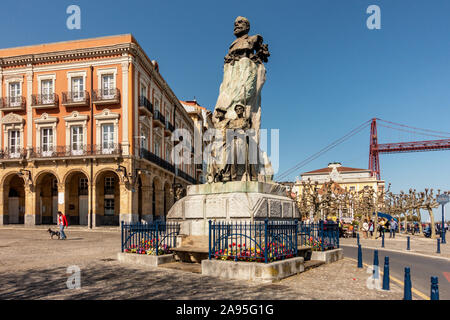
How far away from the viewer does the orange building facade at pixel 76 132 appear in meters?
31.3

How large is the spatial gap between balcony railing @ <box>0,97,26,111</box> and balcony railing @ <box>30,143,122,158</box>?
13.0 feet

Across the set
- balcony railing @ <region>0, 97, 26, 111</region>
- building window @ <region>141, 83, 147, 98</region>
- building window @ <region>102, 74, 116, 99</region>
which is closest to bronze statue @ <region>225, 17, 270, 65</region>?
building window @ <region>102, 74, 116, 99</region>

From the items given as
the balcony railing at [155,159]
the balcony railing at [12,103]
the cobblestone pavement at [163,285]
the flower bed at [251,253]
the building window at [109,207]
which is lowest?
the building window at [109,207]

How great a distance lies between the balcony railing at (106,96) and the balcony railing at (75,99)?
2.17 ft

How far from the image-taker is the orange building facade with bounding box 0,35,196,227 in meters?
31.3

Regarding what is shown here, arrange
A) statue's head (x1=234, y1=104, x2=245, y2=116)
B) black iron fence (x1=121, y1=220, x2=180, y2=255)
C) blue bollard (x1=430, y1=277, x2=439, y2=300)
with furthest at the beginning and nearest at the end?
1. statue's head (x1=234, y1=104, x2=245, y2=116)
2. black iron fence (x1=121, y1=220, x2=180, y2=255)
3. blue bollard (x1=430, y1=277, x2=439, y2=300)

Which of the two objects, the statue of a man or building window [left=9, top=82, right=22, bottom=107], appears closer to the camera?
the statue of a man

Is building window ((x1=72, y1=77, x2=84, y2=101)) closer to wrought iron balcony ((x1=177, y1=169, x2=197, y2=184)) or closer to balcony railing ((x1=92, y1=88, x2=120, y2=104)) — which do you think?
balcony railing ((x1=92, y1=88, x2=120, y2=104))

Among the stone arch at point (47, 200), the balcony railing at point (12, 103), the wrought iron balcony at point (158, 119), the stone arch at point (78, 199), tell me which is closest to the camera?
the balcony railing at point (12, 103)

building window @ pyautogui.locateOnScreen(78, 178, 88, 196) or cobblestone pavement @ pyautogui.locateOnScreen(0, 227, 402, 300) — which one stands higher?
building window @ pyautogui.locateOnScreen(78, 178, 88, 196)

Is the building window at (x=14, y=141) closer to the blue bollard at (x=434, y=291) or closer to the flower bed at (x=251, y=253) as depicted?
the flower bed at (x=251, y=253)

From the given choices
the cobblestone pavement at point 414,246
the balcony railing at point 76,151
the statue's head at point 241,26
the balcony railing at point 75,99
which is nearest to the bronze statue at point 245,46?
the statue's head at point 241,26

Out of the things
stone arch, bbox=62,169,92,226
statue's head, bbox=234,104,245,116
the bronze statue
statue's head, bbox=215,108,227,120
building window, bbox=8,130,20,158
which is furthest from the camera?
stone arch, bbox=62,169,92,226
